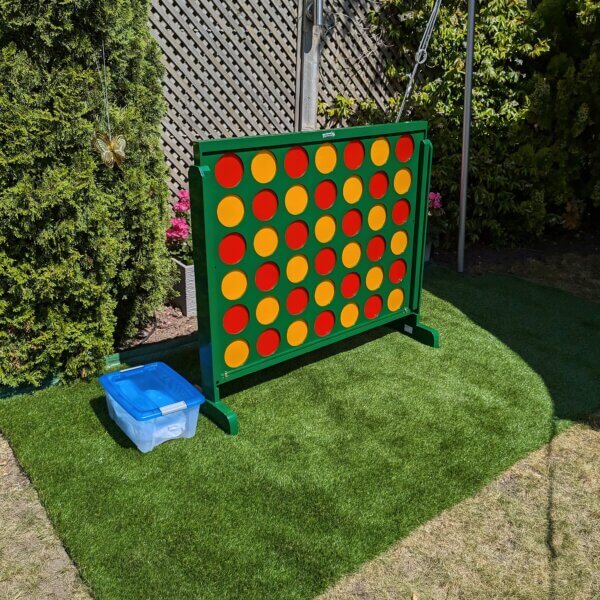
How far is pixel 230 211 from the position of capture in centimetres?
296

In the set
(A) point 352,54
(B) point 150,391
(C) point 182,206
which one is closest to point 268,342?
(B) point 150,391

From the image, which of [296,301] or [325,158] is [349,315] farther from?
[325,158]

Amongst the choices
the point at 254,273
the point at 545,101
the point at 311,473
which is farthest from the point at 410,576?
the point at 545,101

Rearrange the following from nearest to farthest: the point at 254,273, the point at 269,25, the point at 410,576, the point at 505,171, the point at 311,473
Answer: the point at 410,576
the point at 311,473
the point at 254,273
the point at 269,25
the point at 505,171

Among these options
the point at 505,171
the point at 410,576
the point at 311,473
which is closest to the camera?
the point at 410,576

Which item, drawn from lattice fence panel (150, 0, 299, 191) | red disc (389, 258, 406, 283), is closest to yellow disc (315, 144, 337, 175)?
red disc (389, 258, 406, 283)

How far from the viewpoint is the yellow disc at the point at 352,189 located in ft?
11.5

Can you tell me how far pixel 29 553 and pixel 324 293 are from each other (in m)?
2.03

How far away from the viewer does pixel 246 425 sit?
325cm

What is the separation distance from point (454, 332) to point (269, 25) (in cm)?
306

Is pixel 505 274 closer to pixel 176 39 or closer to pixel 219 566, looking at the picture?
pixel 176 39

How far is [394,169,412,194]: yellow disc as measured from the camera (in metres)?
3.79

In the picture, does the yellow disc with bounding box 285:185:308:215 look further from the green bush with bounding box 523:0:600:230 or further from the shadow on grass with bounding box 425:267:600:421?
the green bush with bounding box 523:0:600:230

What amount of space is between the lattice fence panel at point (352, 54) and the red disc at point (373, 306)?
100 inches
